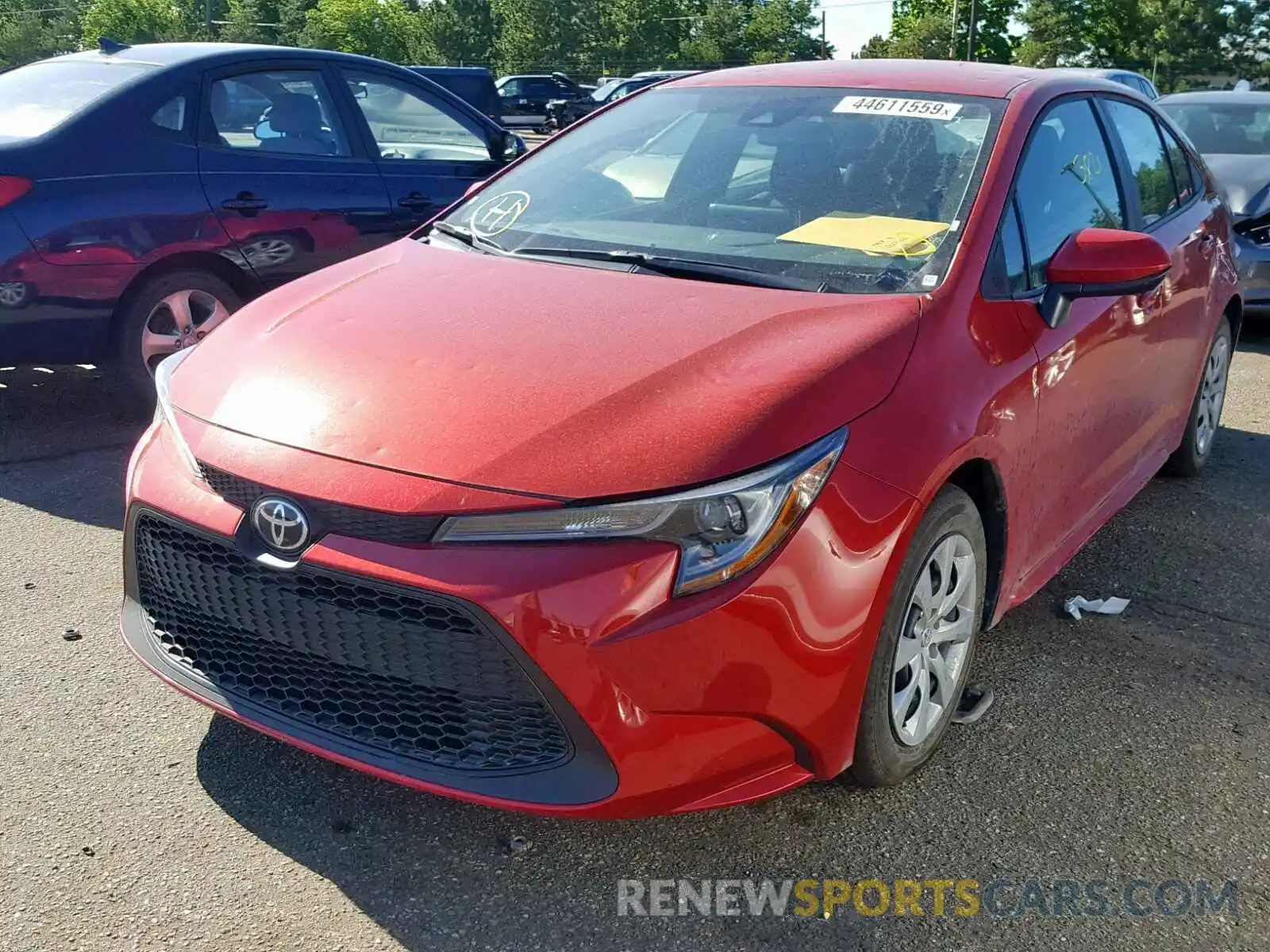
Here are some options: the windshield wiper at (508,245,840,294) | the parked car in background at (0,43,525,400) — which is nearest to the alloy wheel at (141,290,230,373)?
the parked car in background at (0,43,525,400)

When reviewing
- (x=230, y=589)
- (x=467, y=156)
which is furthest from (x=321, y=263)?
(x=230, y=589)

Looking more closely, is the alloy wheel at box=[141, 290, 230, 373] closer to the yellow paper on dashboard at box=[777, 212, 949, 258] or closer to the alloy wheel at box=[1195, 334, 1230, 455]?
the yellow paper on dashboard at box=[777, 212, 949, 258]

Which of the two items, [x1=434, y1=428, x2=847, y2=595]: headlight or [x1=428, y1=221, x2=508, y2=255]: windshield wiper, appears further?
[x1=428, y1=221, x2=508, y2=255]: windshield wiper

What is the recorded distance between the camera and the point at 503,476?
2.25 m

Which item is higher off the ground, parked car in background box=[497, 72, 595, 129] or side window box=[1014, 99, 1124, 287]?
side window box=[1014, 99, 1124, 287]

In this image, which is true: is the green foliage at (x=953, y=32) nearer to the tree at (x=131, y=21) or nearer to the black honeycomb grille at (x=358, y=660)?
the tree at (x=131, y=21)

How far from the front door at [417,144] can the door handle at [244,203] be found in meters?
0.74

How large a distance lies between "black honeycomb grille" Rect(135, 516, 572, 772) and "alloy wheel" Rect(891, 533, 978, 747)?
0.85m

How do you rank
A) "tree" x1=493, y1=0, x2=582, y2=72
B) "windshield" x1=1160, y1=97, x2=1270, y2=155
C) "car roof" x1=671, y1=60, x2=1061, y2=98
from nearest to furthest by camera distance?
1. "car roof" x1=671, y1=60, x2=1061, y2=98
2. "windshield" x1=1160, y1=97, x2=1270, y2=155
3. "tree" x1=493, y1=0, x2=582, y2=72

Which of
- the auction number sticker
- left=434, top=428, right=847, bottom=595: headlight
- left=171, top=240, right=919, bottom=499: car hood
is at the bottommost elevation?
left=434, top=428, right=847, bottom=595: headlight

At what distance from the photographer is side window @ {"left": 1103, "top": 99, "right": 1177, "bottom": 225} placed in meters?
4.07

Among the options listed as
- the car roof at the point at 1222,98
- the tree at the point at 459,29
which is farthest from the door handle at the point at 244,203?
the tree at the point at 459,29

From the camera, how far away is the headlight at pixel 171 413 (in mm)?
2580

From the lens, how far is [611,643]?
215 centimetres
